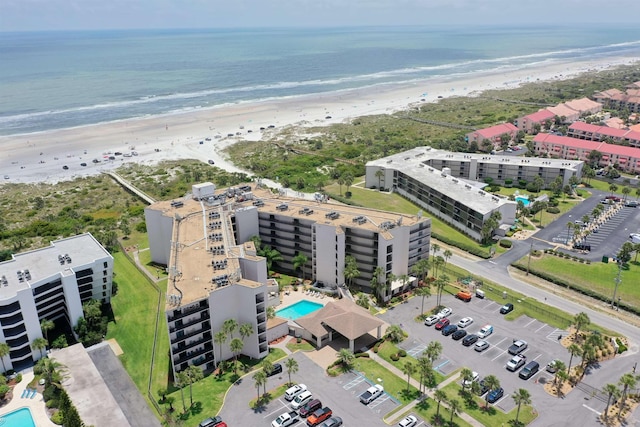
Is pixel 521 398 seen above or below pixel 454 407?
above

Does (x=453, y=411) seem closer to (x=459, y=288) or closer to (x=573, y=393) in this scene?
(x=573, y=393)

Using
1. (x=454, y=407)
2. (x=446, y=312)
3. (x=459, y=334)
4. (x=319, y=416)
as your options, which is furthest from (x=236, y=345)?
(x=446, y=312)

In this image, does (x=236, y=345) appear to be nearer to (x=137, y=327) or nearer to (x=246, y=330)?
(x=246, y=330)

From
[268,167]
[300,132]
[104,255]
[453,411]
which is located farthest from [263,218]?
[300,132]

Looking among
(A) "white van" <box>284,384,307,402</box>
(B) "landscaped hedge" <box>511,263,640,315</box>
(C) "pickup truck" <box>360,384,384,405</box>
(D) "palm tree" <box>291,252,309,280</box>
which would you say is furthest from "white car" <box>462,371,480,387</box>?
(D) "palm tree" <box>291,252,309,280</box>

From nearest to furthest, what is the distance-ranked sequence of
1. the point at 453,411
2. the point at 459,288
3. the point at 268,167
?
1. the point at 453,411
2. the point at 459,288
3. the point at 268,167

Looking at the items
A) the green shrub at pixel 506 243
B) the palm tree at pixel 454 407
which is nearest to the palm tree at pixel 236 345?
the palm tree at pixel 454 407
